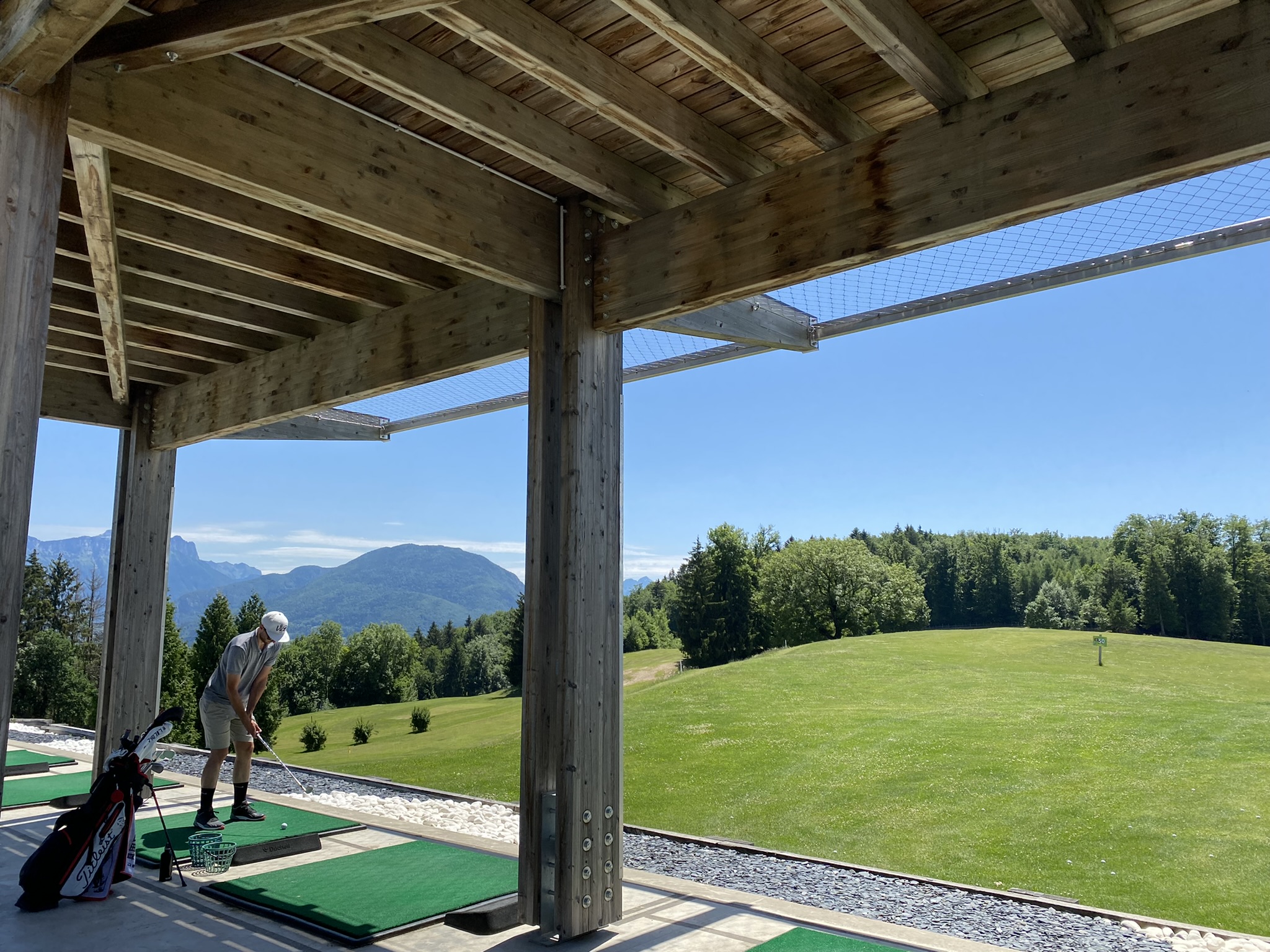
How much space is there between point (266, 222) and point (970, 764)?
15581 mm

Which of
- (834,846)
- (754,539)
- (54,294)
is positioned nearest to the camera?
(54,294)

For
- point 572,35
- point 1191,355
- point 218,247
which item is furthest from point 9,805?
point 1191,355

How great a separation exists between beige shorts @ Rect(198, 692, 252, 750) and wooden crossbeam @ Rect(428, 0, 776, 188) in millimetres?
4491

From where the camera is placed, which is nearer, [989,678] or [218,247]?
[218,247]

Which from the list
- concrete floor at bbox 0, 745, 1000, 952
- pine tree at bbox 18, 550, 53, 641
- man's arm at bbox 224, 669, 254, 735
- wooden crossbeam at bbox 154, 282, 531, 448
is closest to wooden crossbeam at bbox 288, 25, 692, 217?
wooden crossbeam at bbox 154, 282, 531, 448

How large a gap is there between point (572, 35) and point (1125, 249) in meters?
2.48

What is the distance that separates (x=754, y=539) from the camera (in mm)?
44344

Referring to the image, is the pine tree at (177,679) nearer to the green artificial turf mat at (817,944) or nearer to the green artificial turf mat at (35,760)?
the green artificial turf mat at (35,760)

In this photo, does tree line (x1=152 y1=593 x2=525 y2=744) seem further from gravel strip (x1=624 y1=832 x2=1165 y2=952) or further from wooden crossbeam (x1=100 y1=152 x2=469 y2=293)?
wooden crossbeam (x1=100 y1=152 x2=469 y2=293)

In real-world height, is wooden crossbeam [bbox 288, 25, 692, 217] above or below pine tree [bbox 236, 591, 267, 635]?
above

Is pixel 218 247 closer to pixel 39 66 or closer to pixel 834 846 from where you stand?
pixel 39 66

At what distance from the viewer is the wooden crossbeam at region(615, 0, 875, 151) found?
262cm

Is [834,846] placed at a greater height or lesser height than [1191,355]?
lesser

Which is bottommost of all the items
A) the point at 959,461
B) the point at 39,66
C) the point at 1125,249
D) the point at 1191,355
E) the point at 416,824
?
the point at 416,824
